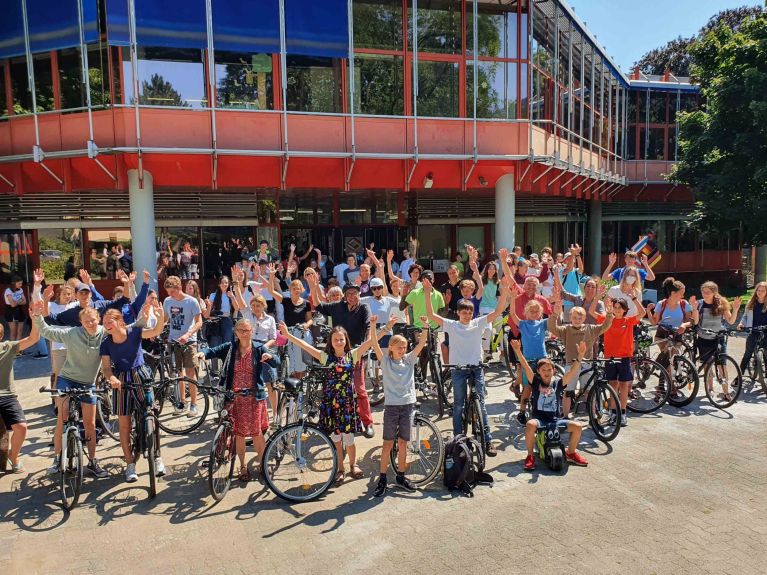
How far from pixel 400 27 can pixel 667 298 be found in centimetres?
1106

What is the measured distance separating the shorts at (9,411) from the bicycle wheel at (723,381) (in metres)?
9.43

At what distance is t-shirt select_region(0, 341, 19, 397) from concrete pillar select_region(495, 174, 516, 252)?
45.0 ft

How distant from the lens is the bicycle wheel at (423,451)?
6.59 metres

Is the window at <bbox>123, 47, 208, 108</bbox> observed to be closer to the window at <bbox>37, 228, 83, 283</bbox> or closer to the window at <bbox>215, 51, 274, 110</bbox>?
the window at <bbox>215, 51, 274, 110</bbox>

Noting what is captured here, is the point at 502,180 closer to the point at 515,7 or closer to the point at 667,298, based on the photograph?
the point at 515,7

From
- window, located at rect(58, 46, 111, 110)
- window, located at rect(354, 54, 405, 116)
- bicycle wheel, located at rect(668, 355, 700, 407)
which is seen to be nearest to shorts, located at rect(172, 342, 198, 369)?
bicycle wheel, located at rect(668, 355, 700, 407)

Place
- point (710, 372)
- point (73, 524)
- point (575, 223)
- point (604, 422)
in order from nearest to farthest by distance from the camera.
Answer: point (73, 524)
point (604, 422)
point (710, 372)
point (575, 223)

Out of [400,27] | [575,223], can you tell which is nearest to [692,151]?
[575,223]

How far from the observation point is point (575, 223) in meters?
27.5

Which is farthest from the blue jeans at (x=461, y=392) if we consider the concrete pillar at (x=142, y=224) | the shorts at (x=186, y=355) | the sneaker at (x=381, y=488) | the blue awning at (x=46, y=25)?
the blue awning at (x=46, y=25)

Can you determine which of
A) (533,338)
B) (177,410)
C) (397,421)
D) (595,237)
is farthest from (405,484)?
(595,237)

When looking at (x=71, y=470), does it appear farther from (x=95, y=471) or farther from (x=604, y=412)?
(x=604, y=412)

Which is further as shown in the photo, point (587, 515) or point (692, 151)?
point (692, 151)

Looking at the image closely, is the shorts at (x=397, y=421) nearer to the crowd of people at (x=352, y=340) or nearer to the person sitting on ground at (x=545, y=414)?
the crowd of people at (x=352, y=340)
